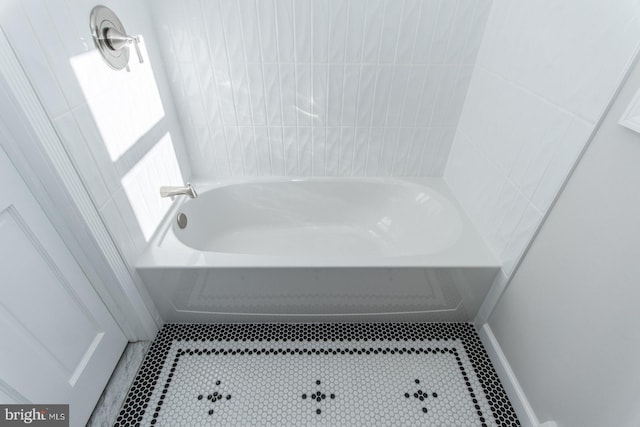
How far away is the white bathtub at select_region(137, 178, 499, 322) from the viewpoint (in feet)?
4.31

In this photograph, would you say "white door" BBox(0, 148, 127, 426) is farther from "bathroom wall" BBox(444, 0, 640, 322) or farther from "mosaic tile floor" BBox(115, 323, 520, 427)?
"bathroom wall" BBox(444, 0, 640, 322)

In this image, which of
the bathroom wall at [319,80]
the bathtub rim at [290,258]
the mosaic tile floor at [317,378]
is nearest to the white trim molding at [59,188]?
the bathtub rim at [290,258]

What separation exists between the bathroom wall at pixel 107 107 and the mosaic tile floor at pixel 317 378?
0.53 m

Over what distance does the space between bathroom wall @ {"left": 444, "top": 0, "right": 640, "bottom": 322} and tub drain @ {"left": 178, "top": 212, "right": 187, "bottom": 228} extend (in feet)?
4.63

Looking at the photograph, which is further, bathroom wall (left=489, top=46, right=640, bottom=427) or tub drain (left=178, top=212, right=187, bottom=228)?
tub drain (left=178, top=212, right=187, bottom=228)

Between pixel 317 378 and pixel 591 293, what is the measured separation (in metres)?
1.01

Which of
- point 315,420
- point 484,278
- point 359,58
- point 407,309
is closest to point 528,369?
point 484,278

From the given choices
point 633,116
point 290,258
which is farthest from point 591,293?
point 290,258

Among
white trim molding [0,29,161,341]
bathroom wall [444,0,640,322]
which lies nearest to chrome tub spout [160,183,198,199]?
white trim molding [0,29,161,341]

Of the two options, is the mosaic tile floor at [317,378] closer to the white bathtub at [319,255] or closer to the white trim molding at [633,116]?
the white bathtub at [319,255]

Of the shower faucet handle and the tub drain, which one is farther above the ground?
the shower faucet handle

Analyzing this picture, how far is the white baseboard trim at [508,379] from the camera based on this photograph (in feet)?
3.85

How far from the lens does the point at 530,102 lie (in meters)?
1.13

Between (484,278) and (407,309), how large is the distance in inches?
14.4
